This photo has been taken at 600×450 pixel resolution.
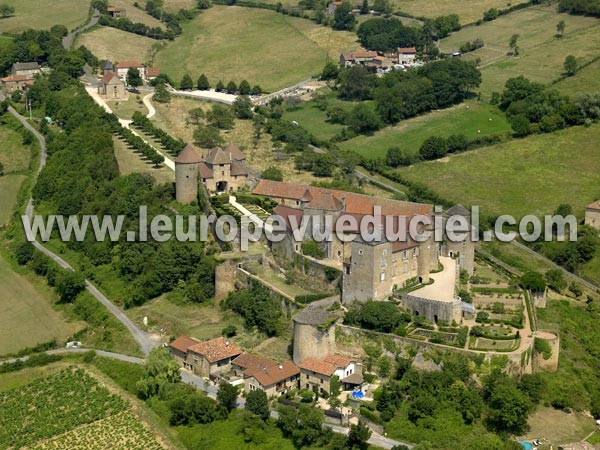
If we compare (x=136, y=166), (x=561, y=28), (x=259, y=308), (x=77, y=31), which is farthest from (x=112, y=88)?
(x=561, y=28)

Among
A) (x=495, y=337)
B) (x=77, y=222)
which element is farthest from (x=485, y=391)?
(x=77, y=222)

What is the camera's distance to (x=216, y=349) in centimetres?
6925

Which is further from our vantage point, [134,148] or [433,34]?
[433,34]

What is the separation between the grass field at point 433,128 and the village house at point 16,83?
45.0m

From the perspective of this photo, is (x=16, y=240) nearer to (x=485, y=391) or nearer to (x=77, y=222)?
(x=77, y=222)

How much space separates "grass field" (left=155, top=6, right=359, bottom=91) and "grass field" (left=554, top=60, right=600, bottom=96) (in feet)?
120

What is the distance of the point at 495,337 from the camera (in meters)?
67.8

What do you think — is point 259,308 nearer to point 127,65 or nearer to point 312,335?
point 312,335

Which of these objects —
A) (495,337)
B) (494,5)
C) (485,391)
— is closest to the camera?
(485,391)

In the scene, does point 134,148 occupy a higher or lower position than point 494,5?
lower

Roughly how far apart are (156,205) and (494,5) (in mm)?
89999

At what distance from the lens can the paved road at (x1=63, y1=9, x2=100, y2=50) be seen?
147m

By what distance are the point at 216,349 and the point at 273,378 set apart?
599 centimetres

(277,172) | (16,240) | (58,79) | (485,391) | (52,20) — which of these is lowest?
(485,391)
